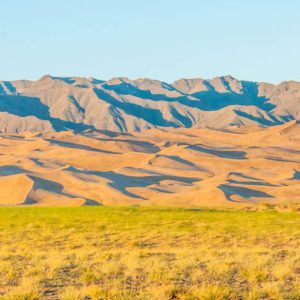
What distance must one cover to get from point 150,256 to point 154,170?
6542 cm

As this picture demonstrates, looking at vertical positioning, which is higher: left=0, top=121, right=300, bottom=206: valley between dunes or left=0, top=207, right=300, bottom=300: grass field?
left=0, top=207, right=300, bottom=300: grass field

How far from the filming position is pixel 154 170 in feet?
268

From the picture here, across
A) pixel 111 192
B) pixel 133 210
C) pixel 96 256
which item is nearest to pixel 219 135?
pixel 111 192

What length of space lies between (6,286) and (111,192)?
46078 mm

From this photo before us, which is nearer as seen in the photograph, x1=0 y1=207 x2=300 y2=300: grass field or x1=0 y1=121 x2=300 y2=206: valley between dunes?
x1=0 y1=207 x2=300 y2=300: grass field

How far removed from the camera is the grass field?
36.6ft

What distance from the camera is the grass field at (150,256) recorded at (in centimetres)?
1115

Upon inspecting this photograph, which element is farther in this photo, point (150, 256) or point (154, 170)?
point (154, 170)

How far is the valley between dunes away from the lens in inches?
2152

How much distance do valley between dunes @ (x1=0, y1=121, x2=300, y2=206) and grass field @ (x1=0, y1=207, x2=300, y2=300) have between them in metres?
20.0

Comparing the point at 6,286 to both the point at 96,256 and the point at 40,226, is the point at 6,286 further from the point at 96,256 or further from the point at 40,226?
the point at 40,226

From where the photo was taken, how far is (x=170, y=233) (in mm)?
22719

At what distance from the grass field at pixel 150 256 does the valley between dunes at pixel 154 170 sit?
20.0 m

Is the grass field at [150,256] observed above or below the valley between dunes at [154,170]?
above
